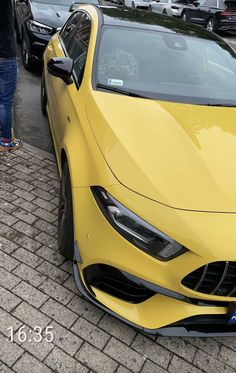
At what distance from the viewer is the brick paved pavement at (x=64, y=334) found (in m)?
2.27

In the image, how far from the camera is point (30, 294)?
8.63ft

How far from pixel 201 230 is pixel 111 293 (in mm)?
650

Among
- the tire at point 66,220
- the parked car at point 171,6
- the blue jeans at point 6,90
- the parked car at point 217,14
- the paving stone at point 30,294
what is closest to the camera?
the paving stone at point 30,294

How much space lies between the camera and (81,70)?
3.27 metres

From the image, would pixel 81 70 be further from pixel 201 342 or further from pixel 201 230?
pixel 201 342

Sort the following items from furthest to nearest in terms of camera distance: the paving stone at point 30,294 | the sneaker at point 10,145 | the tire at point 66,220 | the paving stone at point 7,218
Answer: the sneaker at point 10,145 < the paving stone at point 7,218 < the tire at point 66,220 < the paving stone at point 30,294

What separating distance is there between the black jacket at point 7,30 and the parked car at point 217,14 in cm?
1308

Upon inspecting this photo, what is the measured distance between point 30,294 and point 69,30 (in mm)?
2949

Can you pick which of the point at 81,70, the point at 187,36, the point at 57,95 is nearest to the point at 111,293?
the point at 81,70

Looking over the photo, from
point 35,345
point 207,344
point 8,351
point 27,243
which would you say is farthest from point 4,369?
point 207,344

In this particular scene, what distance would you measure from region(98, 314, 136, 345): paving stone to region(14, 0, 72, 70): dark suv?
206 inches

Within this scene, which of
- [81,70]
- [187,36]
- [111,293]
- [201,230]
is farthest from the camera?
[187,36]

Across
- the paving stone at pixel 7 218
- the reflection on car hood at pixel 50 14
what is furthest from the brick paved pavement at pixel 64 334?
the reflection on car hood at pixel 50 14

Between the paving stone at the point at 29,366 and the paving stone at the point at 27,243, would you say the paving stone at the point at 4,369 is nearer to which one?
the paving stone at the point at 29,366
